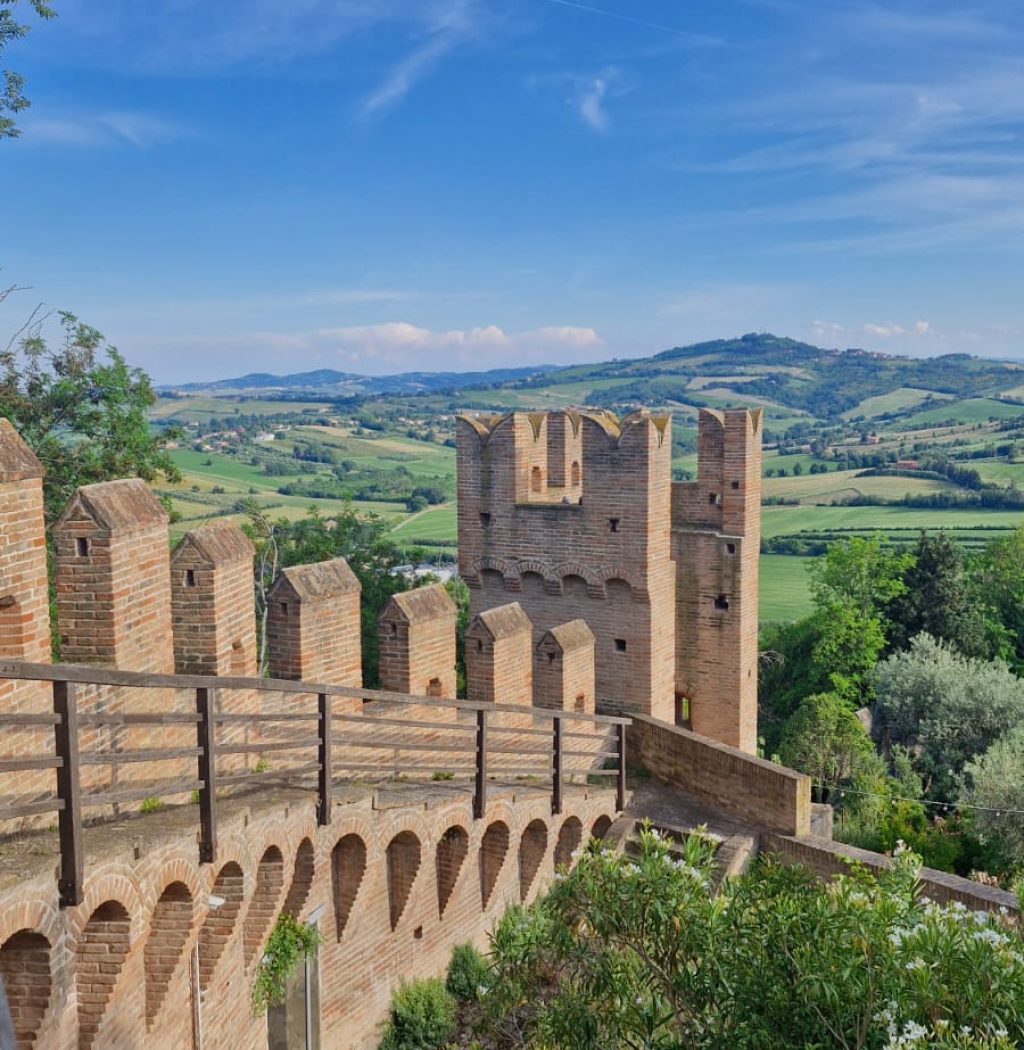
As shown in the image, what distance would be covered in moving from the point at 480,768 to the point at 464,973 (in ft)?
7.69

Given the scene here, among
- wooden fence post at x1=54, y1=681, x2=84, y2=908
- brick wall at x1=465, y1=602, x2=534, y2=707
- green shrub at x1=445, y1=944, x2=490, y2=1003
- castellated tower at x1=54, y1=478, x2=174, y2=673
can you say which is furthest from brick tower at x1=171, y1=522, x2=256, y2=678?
green shrub at x1=445, y1=944, x2=490, y2=1003

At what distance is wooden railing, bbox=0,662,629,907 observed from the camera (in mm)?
4879

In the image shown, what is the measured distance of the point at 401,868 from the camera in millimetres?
9047

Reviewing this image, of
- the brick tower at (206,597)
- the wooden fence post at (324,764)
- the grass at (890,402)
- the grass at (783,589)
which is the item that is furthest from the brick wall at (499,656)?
the grass at (890,402)

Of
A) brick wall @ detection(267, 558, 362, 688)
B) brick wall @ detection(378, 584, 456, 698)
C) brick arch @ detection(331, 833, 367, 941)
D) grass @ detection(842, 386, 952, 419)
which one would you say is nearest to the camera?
brick arch @ detection(331, 833, 367, 941)

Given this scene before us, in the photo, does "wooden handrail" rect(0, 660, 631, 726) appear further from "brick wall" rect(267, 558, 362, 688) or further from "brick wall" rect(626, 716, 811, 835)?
"brick wall" rect(626, 716, 811, 835)

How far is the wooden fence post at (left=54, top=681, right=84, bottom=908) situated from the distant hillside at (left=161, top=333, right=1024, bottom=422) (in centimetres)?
12900

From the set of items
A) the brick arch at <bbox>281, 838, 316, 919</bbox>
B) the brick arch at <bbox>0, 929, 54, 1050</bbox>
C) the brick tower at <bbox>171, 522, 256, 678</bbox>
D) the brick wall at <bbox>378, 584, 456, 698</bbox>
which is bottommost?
the brick arch at <bbox>281, 838, 316, 919</bbox>

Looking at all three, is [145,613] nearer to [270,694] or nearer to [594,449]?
[270,694]

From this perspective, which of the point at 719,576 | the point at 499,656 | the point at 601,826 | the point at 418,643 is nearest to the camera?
the point at 418,643

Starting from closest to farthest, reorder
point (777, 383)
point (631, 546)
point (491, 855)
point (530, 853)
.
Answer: point (491, 855) → point (530, 853) → point (631, 546) → point (777, 383)

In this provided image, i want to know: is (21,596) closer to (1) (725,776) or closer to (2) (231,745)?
(2) (231,745)

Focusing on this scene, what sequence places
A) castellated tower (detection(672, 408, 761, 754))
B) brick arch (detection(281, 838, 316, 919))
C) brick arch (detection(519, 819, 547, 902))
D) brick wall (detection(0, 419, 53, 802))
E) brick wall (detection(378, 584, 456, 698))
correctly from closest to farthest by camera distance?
brick wall (detection(0, 419, 53, 802)) < brick arch (detection(281, 838, 316, 919)) < brick wall (detection(378, 584, 456, 698)) < brick arch (detection(519, 819, 547, 902)) < castellated tower (detection(672, 408, 761, 754))

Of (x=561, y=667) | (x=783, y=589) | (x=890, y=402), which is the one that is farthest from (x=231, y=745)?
(x=890, y=402)
